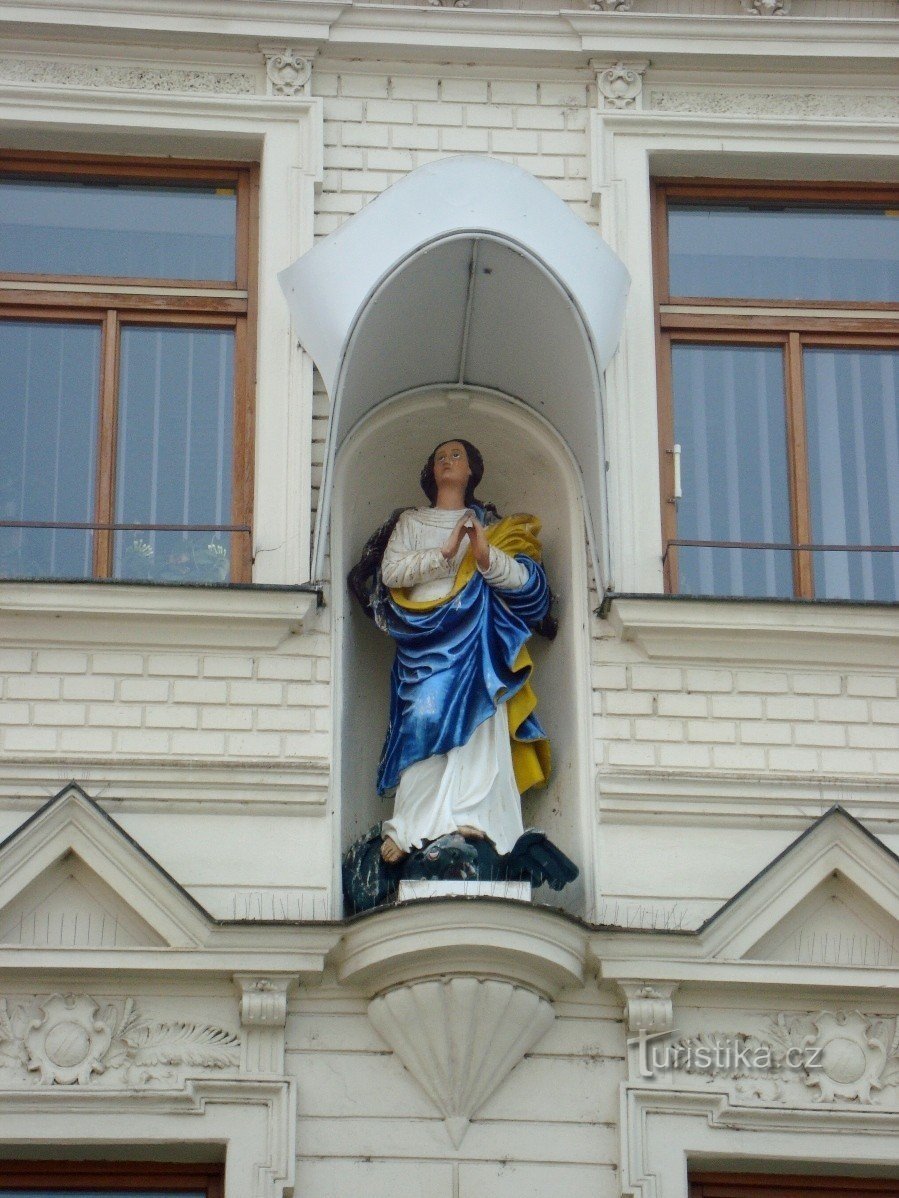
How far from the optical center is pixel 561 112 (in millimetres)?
11336

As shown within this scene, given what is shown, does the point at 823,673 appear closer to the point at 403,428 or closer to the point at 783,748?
the point at 783,748

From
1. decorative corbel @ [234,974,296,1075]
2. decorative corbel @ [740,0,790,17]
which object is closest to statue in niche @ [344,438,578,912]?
decorative corbel @ [234,974,296,1075]

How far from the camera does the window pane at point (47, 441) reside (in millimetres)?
10664

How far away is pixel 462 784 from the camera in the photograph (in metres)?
9.94

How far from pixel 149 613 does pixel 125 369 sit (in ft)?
4.52

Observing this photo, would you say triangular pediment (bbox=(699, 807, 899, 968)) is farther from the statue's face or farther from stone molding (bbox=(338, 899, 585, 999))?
the statue's face

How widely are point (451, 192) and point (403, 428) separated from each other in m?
1.12

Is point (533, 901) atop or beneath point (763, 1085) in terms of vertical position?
atop

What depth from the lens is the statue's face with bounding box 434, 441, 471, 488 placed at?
1073cm

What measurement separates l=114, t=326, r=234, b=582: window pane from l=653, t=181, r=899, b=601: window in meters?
1.72

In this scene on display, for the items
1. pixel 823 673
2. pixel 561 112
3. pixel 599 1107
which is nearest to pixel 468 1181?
pixel 599 1107

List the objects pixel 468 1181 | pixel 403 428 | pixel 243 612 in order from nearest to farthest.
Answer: pixel 468 1181
pixel 243 612
pixel 403 428

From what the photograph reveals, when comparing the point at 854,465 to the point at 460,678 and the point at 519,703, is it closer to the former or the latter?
the point at 519,703

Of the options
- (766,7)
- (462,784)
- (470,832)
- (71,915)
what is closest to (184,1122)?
(71,915)
